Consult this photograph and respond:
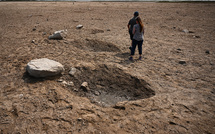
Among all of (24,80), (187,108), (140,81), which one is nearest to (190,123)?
(187,108)

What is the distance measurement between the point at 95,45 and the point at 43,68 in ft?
10.6

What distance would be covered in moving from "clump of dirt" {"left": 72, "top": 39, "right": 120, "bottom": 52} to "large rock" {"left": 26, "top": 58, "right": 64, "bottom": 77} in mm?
2422

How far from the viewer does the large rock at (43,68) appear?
12.4 ft

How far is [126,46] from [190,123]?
14.6 feet

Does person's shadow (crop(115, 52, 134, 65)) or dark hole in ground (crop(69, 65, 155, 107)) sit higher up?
person's shadow (crop(115, 52, 134, 65))

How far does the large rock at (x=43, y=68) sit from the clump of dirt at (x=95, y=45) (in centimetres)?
242

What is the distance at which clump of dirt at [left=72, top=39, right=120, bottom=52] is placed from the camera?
6.32 metres

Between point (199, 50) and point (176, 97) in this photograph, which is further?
point (199, 50)

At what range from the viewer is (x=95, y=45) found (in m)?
6.64

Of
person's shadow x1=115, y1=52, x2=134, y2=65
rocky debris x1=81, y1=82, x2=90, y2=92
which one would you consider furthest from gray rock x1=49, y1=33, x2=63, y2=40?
rocky debris x1=81, y1=82, x2=90, y2=92

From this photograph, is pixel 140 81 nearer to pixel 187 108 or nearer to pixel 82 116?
pixel 187 108

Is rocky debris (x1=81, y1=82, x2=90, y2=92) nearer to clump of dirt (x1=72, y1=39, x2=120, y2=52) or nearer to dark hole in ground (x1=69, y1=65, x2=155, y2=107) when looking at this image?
dark hole in ground (x1=69, y1=65, x2=155, y2=107)

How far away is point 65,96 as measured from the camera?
3.47 m

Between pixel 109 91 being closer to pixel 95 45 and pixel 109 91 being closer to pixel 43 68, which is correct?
pixel 43 68
